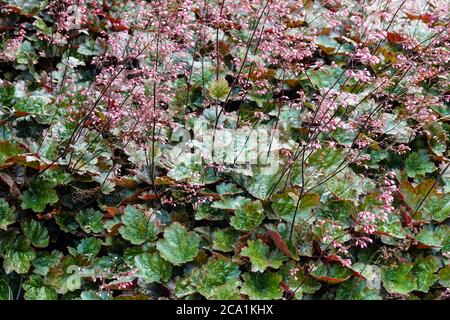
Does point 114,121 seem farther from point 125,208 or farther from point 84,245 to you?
point 84,245

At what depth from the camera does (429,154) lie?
362 centimetres

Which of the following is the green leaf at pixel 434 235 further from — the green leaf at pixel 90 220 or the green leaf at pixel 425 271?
the green leaf at pixel 90 220

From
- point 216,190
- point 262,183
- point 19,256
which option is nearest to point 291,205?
point 262,183

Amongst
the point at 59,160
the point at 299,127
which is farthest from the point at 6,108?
the point at 299,127

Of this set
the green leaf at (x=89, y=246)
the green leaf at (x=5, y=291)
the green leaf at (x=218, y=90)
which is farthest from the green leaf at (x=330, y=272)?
the green leaf at (x=5, y=291)

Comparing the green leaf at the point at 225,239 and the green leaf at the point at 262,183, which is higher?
the green leaf at the point at 262,183

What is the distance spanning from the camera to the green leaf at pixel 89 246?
299cm

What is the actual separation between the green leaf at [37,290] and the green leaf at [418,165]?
227 centimetres

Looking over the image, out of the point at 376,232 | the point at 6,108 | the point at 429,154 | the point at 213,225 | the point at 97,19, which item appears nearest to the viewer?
the point at 376,232

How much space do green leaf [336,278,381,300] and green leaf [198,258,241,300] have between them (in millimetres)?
538

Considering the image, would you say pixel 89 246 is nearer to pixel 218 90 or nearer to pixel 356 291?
pixel 218 90

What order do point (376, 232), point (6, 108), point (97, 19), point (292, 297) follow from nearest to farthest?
point (292, 297), point (376, 232), point (6, 108), point (97, 19)

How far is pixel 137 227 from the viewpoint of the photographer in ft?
9.91

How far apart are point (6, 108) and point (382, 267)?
2400 mm
